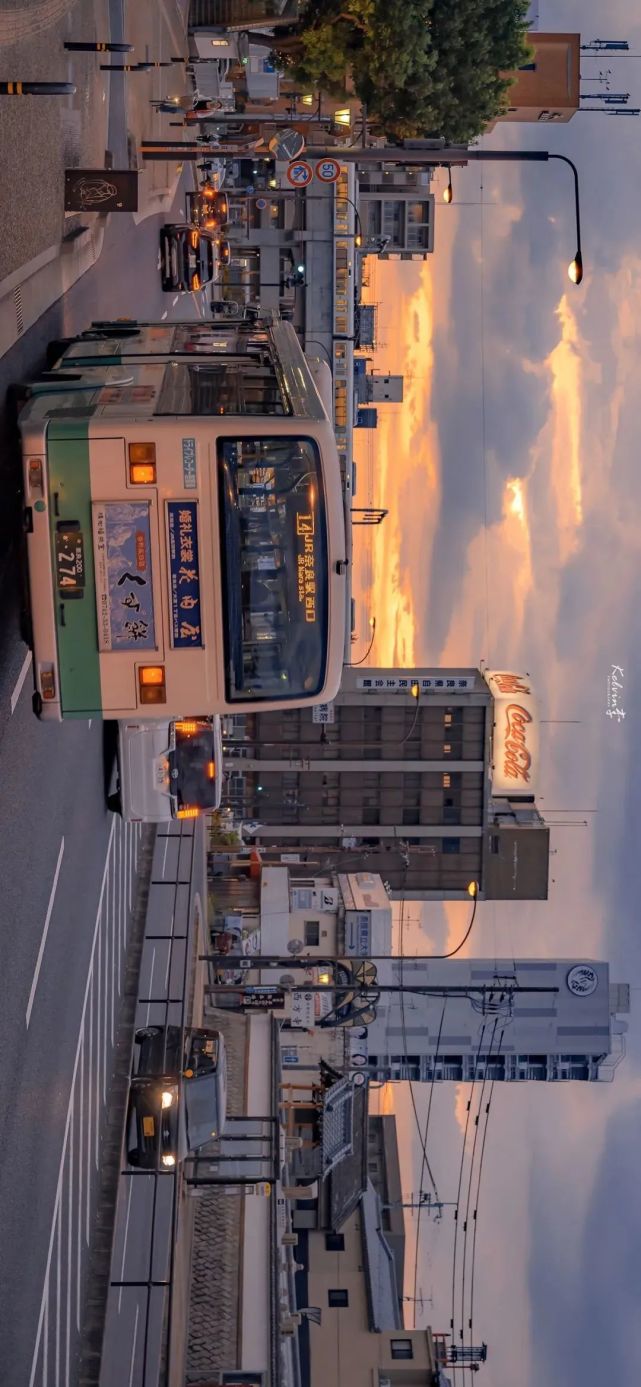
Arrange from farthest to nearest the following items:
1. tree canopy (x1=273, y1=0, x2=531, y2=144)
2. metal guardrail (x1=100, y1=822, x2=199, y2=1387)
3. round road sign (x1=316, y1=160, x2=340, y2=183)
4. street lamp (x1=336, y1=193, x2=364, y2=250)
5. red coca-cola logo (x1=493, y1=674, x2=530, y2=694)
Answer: street lamp (x1=336, y1=193, x2=364, y2=250) < red coca-cola logo (x1=493, y1=674, x2=530, y2=694) < tree canopy (x1=273, y1=0, x2=531, y2=144) < round road sign (x1=316, y1=160, x2=340, y2=183) < metal guardrail (x1=100, y1=822, x2=199, y2=1387)

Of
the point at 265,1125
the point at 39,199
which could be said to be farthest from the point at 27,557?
the point at 265,1125

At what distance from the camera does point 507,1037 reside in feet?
199

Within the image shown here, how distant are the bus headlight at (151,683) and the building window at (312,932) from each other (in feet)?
163

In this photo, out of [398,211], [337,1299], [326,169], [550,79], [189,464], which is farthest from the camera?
[398,211]

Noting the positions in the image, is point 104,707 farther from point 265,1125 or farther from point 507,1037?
point 507,1037

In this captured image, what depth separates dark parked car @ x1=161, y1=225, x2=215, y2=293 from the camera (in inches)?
1171

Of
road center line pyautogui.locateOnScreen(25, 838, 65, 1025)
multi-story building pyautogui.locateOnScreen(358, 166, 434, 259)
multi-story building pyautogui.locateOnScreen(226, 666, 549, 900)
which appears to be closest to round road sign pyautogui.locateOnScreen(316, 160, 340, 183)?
road center line pyautogui.locateOnScreen(25, 838, 65, 1025)

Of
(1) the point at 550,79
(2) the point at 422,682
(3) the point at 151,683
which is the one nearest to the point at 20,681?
(3) the point at 151,683

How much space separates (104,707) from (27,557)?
5.99 ft

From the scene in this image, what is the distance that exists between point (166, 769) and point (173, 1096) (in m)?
5.81

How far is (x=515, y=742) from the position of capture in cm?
6175

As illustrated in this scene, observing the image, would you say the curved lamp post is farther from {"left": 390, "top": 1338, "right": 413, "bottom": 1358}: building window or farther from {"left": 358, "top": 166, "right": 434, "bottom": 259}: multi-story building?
{"left": 358, "top": 166, "right": 434, "bottom": 259}: multi-story building

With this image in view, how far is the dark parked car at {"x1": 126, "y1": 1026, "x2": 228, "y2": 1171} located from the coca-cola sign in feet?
134

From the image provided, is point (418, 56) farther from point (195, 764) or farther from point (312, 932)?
point (312, 932)
